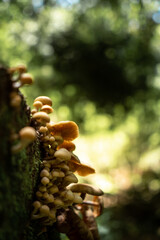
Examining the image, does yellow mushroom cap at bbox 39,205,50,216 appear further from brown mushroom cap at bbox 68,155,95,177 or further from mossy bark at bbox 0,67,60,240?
brown mushroom cap at bbox 68,155,95,177

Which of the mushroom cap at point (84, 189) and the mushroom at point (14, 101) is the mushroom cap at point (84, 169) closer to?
the mushroom cap at point (84, 189)

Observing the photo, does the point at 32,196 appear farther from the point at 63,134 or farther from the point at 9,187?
the point at 63,134

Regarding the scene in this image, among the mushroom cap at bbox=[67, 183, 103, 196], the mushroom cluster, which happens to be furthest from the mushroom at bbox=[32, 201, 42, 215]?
the mushroom cap at bbox=[67, 183, 103, 196]

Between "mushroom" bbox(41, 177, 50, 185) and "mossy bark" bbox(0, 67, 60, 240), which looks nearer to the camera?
"mossy bark" bbox(0, 67, 60, 240)

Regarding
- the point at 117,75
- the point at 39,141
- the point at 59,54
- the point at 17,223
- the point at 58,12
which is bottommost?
the point at 17,223

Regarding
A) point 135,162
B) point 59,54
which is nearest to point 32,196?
point 59,54

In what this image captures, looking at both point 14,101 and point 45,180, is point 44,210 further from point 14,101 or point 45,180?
point 14,101
